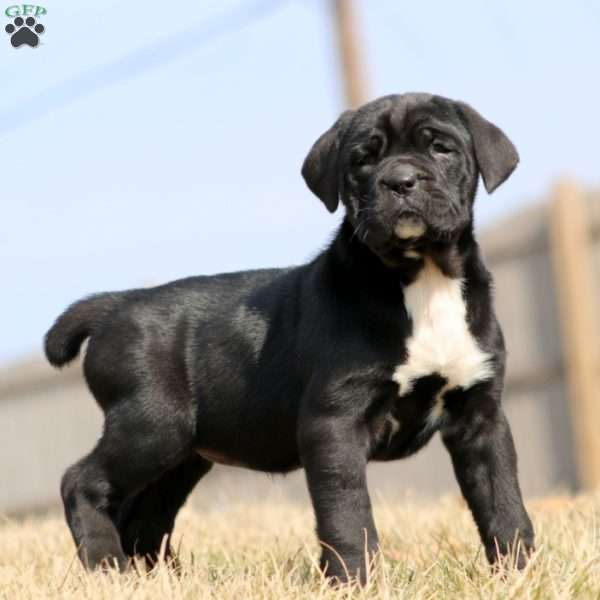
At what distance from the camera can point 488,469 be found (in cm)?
481

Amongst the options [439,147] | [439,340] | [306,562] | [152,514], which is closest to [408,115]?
[439,147]

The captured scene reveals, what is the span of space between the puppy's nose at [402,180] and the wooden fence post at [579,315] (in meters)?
5.93

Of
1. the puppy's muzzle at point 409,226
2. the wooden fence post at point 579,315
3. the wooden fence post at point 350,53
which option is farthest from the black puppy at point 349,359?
the wooden fence post at point 350,53

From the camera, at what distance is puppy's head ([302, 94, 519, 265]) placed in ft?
15.0

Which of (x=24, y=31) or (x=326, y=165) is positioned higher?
(x=24, y=31)

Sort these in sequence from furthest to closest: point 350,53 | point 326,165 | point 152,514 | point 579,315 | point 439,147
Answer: point 350,53
point 579,315
point 152,514
point 326,165
point 439,147

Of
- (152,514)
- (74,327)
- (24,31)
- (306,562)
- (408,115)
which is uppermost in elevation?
(24,31)

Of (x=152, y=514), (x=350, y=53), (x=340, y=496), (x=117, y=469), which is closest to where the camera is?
(x=340, y=496)

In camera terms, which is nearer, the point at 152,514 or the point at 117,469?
the point at 117,469

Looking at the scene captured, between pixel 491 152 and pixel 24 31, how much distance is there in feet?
13.8

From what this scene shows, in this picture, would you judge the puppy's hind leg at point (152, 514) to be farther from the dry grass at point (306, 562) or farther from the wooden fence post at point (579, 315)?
the wooden fence post at point (579, 315)

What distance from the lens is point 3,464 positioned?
14.4m

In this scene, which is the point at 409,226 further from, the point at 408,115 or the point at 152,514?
the point at 152,514

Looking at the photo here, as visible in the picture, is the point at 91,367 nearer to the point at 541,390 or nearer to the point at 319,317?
the point at 319,317
